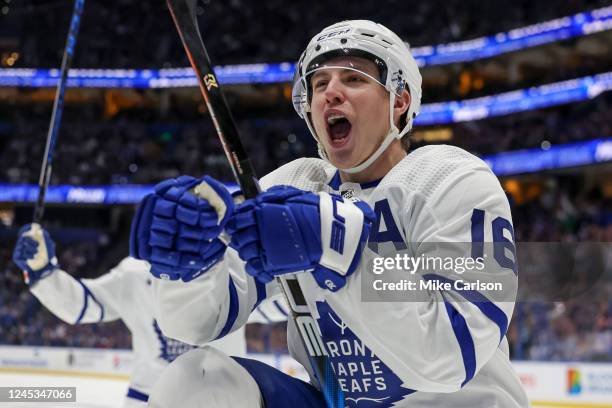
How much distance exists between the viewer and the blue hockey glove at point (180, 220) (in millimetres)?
1269

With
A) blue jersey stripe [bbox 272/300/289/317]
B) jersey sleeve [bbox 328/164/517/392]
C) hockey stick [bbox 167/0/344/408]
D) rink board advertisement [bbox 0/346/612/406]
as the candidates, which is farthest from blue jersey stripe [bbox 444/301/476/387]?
rink board advertisement [bbox 0/346/612/406]

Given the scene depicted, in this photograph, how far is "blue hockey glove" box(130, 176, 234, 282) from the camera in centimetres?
127

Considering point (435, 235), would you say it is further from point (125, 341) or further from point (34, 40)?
point (34, 40)

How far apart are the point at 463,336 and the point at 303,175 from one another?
70 centimetres

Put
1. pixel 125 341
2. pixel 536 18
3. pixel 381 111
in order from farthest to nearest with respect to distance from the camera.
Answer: pixel 536 18 < pixel 125 341 < pixel 381 111

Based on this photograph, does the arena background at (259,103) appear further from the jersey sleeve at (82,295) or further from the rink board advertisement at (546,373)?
the jersey sleeve at (82,295)

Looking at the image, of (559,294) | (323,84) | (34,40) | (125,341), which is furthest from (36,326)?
(34,40)

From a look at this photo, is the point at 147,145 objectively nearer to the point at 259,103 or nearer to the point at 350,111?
the point at 259,103

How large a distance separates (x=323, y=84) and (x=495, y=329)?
0.75 metres

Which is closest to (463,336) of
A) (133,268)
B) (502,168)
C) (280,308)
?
(280,308)

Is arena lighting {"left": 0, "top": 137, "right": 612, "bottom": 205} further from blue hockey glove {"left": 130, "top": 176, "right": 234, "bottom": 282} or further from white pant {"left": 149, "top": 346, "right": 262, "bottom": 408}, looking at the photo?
blue hockey glove {"left": 130, "top": 176, "right": 234, "bottom": 282}

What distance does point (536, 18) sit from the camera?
48.0ft

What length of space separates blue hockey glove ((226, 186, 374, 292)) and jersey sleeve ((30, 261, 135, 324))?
9.03ft

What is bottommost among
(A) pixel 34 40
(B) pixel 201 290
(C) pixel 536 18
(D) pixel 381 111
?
(B) pixel 201 290
